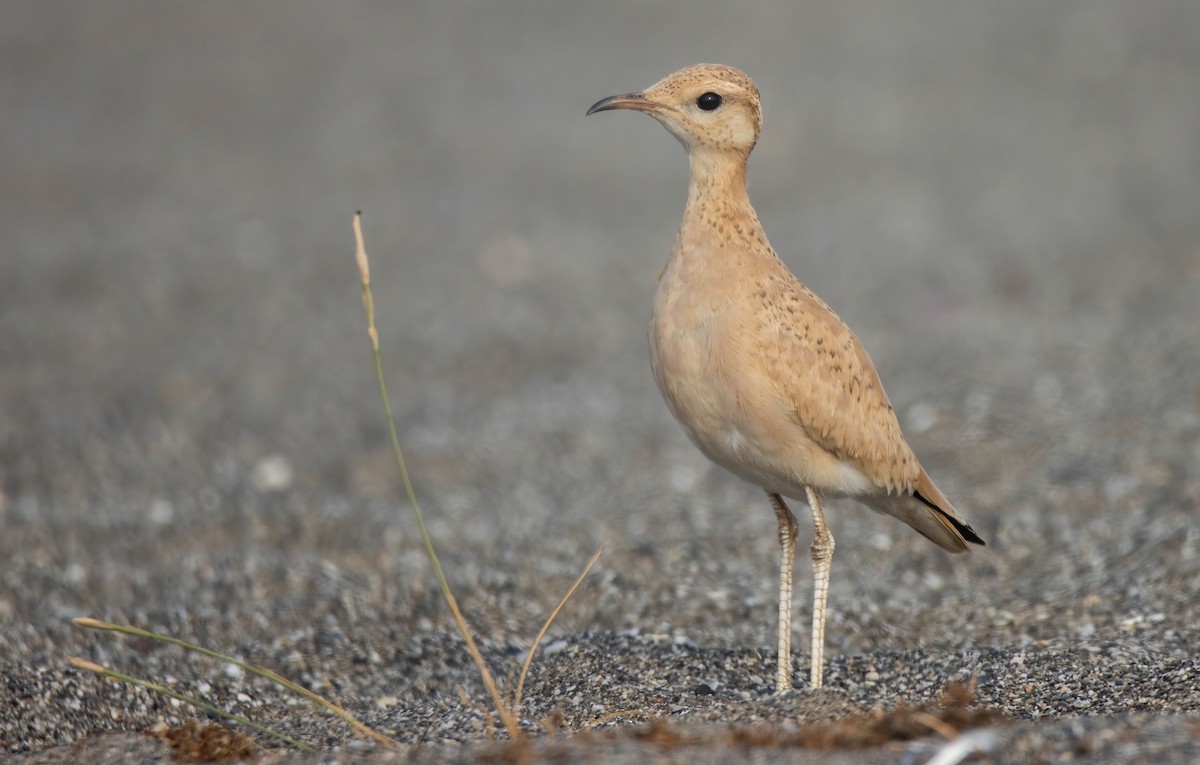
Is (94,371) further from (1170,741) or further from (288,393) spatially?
(1170,741)

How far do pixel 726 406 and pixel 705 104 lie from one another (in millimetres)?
1171

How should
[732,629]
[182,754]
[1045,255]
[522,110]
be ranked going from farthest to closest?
[522,110], [1045,255], [732,629], [182,754]

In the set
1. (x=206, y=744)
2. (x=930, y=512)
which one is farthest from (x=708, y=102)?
(x=206, y=744)

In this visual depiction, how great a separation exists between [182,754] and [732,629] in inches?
103

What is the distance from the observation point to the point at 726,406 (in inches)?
188

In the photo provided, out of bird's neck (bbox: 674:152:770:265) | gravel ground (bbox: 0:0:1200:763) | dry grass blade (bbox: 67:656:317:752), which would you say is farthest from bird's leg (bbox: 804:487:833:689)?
dry grass blade (bbox: 67:656:317:752)

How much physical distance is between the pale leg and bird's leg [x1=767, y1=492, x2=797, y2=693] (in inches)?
3.8

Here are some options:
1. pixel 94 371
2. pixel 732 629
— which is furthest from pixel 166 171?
pixel 732 629

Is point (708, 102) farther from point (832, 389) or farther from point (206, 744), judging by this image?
point (206, 744)

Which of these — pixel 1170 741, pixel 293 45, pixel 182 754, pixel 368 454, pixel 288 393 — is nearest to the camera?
pixel 1170 741

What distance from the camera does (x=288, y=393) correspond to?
10.4m

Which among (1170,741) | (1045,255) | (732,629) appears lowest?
(732,629)

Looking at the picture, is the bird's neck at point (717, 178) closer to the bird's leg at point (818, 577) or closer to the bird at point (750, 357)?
the bird at point (750, 357)

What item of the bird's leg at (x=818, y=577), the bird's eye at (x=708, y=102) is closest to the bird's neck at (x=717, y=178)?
the bird's eye at (x=708, y=102)
